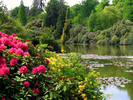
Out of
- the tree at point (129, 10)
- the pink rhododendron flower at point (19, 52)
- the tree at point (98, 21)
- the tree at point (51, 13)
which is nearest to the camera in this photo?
the pink rhododendron flower at point (19, 52)

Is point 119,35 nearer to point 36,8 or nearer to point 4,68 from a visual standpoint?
point 4,68

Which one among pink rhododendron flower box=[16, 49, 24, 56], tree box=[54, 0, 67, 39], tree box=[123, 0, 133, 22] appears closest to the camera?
pink rhododendron flower box=[16, 49, 24, 56]

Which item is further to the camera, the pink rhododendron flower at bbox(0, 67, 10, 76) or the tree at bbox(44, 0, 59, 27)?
the tree at bbox(44, 0, 59, 27)

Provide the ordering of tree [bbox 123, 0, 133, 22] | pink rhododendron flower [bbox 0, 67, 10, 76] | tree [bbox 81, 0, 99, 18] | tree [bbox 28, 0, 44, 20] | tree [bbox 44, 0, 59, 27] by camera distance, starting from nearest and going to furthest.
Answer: pink rhododendron flower [bbox 0, 67, 10, 76] → tree [bbox 123, 0, 133, 22] → tree [bbox 44, 0, 59, 27] → tree [bbox 28, 0, 44, 20] → tree [bbox 81, 0, 99, 18]

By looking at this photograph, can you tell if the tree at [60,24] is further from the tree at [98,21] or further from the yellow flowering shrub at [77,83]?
the yellow flowering shrub at [77,83]

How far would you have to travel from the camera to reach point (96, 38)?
49.7 meters

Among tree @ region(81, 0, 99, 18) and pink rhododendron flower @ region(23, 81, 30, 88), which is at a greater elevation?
tree @ region(81, 0, 99, 18)

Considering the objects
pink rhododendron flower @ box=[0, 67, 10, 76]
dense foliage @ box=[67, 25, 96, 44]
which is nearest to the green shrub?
dense foliage @ box=[67, 25, 96, 44]

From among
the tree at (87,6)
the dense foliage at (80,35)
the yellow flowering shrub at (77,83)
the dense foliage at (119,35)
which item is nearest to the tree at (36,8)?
the tree at (87,6)

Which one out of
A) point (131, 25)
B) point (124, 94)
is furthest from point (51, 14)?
point (124, 94)

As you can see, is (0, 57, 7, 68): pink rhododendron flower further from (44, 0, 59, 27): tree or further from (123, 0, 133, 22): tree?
(44, 0, 59, 27): tree

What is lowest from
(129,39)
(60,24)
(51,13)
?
(129,39)

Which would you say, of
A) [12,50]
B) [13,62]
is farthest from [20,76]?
[12,50]

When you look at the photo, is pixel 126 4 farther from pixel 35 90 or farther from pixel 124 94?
pixel 35 90
